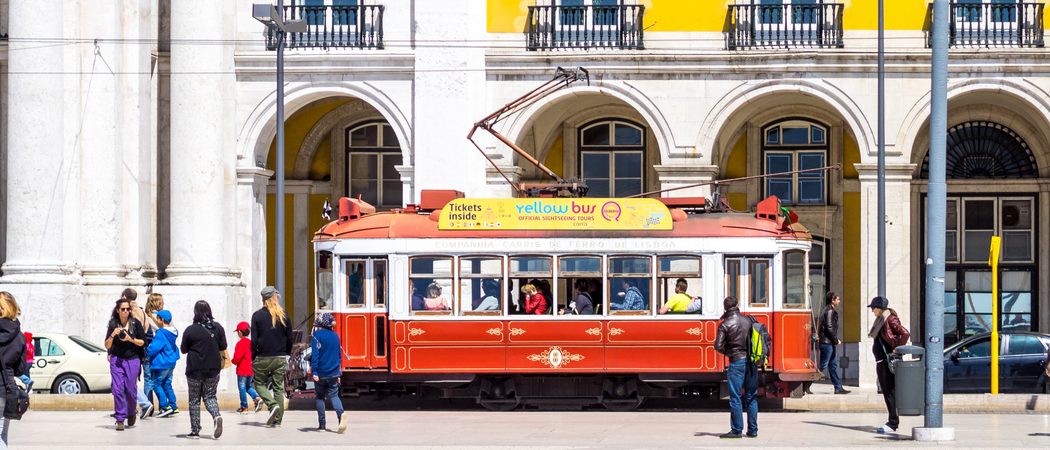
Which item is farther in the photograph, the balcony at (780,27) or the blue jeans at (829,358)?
the balcony at (780,27)

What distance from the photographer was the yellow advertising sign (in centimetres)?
2509

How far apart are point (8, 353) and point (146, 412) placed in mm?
7481

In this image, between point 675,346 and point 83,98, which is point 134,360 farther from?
point 83,98

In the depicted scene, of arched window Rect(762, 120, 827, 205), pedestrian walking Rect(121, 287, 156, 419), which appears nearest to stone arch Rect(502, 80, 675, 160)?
arched window Rect(762, 120, 827, 205)

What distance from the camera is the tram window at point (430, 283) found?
25141 mm

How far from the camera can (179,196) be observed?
33500 millimetres

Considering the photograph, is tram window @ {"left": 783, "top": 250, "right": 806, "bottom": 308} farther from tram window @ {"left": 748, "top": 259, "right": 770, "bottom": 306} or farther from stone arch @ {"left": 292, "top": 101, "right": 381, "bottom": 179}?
stone arch @ {"left": 292, "top": 101, "right": 381, "bottom": 179}

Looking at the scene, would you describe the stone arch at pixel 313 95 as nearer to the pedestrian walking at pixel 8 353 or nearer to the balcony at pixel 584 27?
the balcony at pixel 584 27

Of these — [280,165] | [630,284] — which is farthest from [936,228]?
[280,165]

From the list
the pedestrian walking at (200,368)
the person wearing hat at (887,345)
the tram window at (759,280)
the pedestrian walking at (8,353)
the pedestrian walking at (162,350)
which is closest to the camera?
the pedestrian walking at (8,353)

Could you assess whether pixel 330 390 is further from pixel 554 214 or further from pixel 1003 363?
pixel 1003 363

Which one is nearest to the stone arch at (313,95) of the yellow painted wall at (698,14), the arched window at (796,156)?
the yellow painted wall at (698,14)

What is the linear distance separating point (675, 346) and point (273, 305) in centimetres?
624

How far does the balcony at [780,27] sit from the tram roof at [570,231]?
8328mm
